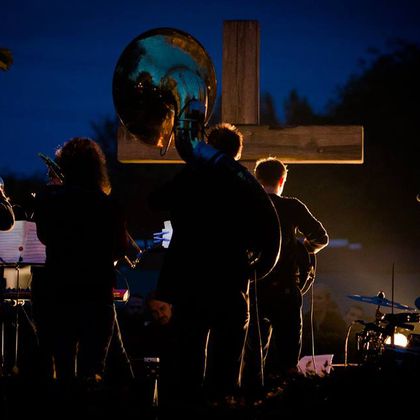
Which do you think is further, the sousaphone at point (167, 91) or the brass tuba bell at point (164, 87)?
the brass tuba bell at point (164, 87)

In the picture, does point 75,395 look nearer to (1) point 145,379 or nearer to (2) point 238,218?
(1) point 145,379

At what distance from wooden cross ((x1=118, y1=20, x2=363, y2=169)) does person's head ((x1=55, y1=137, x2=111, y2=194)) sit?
7.53ft

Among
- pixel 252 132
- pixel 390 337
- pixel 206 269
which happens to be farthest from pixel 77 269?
pixel 390 337

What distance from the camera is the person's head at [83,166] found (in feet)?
16.5

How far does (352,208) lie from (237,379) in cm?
1776

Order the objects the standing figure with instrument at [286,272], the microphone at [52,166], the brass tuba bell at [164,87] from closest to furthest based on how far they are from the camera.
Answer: the brass tuba bell at [164,87] → the microphone at [52,166] → the standing figure with instrument at [286,272]

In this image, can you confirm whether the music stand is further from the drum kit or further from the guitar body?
the drum kit

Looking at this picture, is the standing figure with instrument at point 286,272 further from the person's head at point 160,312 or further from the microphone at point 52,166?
the person's head at point 160,312

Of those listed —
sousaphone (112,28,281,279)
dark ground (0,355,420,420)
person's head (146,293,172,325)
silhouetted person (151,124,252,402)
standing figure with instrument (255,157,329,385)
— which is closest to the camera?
dark ground (0,355,420,420)

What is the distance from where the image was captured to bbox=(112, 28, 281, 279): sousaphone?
15.9 ft

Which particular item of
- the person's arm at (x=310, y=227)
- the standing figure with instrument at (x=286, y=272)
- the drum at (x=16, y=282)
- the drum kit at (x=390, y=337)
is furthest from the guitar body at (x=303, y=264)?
the drum at (x=16, y=282)

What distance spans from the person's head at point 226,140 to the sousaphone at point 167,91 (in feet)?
0.28

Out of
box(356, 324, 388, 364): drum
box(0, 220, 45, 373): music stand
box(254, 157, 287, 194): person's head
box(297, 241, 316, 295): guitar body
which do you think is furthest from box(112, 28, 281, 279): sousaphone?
box(356, 324, 388, 364): drum

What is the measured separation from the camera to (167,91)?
5059 millimetres
